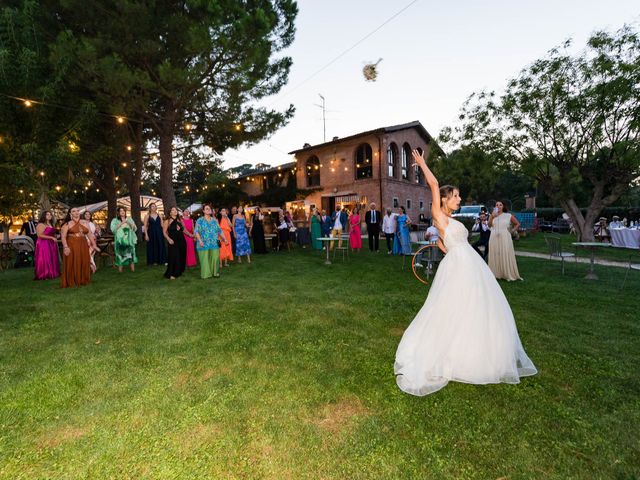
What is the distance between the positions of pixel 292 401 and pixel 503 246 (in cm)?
671

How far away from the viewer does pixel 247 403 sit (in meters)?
2.63

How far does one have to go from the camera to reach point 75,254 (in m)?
7.47

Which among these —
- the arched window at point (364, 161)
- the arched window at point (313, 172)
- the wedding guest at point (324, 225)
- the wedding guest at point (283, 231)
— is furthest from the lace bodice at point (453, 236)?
the arched window at point (313, 172)

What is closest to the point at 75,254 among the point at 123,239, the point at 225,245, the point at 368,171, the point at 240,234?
the point at 123,239

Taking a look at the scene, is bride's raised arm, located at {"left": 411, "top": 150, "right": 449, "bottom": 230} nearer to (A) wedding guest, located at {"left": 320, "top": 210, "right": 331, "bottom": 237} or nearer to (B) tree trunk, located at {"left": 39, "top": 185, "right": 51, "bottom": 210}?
(A) wedding guest, located at {"left": 320, "top": 210, "right": 331, "bottom": 237}

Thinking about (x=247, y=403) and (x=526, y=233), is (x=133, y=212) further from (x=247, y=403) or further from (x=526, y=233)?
(x=526, y=233)

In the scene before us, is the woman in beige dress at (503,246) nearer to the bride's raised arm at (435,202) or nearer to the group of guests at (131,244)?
the bride's raised arm at (435,202)

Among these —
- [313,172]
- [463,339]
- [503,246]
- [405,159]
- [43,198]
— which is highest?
[405,159]

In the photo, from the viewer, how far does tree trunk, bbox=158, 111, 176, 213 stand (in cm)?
1416

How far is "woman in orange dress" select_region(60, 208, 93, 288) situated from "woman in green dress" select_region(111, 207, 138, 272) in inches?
61.5

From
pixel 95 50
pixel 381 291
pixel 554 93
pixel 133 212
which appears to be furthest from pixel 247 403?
pixel 133 212

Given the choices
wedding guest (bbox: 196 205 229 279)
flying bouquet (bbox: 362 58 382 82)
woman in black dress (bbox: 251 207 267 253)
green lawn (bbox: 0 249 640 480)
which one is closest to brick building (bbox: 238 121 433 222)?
flying bouquet (bbox: 362 58 382 82)

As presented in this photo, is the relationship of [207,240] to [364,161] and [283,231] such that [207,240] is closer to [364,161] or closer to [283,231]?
[283,231]

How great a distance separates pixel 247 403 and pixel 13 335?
389cm
